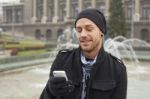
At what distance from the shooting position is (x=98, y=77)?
316cm

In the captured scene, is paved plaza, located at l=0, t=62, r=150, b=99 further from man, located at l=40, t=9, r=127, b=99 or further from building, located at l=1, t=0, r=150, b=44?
building, located at l=1, t=0, r=150, b=44

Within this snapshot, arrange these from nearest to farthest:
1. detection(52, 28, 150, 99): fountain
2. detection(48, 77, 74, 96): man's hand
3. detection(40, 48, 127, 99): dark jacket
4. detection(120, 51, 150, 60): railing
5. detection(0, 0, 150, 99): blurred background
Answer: detection(48, 77, 74, 96): man's hand
detection(40, 48, 127, 99): dark jacket
detection(52, 28, 150, 99): fountain
detection(0, 0, 150, 99): blurred background
detection(120, 51, 150, 60): railing

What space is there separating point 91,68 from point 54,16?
7011cm

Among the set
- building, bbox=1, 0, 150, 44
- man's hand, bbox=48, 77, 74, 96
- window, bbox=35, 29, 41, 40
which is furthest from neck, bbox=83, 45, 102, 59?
window, bbox=35, 29, 41, 40

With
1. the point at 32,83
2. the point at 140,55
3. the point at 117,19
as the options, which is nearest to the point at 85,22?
the point at 32,83

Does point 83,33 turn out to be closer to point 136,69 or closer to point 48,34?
point 136,69

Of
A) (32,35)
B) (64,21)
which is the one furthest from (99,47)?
(32,35)

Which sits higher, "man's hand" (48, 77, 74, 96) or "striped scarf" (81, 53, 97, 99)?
"striped scarf" (81, 53, 97, 99)

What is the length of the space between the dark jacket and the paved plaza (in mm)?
9868

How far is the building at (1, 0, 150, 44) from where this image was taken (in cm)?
6078

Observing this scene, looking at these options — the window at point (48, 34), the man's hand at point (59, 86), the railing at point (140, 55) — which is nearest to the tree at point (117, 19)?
the railing at point (140, 55)

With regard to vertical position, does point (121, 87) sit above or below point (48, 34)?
above

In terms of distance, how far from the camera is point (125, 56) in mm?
28766

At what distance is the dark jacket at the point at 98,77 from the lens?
3.12 m
